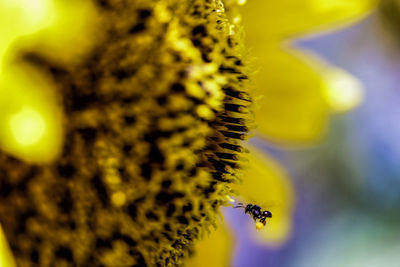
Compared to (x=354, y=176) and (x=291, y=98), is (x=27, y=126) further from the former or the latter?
(x=354, y=176)

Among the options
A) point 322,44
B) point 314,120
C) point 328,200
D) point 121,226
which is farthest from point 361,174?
point 121,226

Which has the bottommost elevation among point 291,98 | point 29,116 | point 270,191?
point 29,116

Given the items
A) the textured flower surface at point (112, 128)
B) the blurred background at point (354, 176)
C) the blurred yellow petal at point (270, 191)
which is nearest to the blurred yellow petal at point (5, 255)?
the textured flower surface at point (112, 128)

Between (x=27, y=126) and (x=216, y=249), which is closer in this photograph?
(x=27, y=126)

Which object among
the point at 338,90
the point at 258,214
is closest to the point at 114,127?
the point at 258,214

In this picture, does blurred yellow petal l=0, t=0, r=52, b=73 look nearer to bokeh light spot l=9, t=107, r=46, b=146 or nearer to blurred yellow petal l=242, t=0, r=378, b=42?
bokeh light spot l=9, t=107, r=46, b=146

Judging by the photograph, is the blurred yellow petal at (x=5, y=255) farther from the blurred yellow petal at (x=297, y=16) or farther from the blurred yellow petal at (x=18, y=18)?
the blurred yellow petal at (x=297, y=16)

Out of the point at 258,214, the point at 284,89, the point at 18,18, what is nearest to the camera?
the point at 18,18
